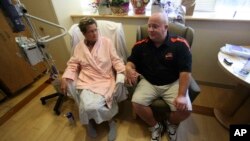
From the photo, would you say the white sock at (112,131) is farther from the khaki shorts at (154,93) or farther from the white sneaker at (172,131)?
the white sneaker at (172,131)

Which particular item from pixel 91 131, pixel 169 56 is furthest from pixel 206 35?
pixel 91 131

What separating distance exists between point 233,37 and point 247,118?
0.80m

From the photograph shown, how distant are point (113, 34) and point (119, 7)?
411 mm

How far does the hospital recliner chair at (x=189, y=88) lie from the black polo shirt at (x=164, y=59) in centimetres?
16

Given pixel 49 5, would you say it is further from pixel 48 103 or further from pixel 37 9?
pixel 48 103

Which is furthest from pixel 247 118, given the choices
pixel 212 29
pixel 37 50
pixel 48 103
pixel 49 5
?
pixel 49 5

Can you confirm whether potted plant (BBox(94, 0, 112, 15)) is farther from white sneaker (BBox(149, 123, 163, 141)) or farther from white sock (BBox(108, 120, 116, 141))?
white sneaker (BBox(149, 123, 163, 141))

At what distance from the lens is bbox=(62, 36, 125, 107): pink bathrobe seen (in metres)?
1.49

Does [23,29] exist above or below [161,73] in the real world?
above

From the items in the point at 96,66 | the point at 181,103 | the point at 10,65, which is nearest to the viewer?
the point at 181,103

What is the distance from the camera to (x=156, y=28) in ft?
3.96

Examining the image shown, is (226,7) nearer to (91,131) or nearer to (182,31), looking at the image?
(182,31)

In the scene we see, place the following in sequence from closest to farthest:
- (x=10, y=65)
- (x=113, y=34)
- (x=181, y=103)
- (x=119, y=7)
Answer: (x=181, y=103)
(x=113, y=34)
(x=119, y=7)
(x=10, y=65)

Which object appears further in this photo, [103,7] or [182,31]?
[103,7]
